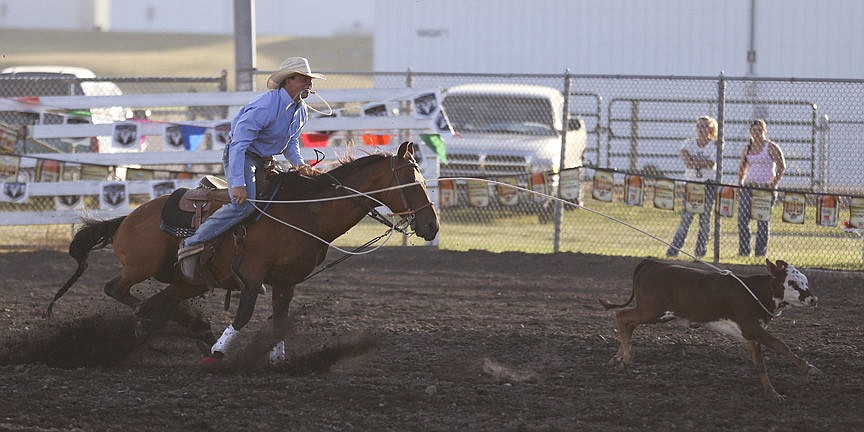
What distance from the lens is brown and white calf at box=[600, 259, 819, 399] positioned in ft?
23.9

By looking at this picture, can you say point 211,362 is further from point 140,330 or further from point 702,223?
point 702,223

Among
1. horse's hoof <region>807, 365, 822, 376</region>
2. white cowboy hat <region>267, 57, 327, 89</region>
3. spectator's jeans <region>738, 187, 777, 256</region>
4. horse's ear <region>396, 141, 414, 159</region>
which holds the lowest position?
horse's hoof <region>807, 365, 822, 376</region>

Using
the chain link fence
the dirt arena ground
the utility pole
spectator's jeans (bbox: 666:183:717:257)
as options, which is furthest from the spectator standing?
the utility pole

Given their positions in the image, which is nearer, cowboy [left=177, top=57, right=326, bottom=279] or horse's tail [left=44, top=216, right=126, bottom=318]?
cowboy [left=177, top=57, right=326, bottom=279]

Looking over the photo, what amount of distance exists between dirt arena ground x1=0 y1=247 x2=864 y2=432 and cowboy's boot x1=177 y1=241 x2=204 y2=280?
64 cm

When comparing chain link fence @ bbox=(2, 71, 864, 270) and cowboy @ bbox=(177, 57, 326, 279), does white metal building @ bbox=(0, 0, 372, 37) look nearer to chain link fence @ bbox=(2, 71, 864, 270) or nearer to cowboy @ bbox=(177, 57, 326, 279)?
chain link fence @ bbox=(2, 71, 864, 270)

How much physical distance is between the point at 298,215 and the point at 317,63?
57533mm

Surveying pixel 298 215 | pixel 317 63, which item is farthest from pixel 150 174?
pixel 317 63

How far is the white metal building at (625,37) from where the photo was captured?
20.6 meters

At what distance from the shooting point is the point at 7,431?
18.9 feet

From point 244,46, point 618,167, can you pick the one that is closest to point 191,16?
point 618,167

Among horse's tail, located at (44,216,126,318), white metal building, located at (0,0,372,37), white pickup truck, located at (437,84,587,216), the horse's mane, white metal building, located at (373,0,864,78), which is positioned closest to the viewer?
the horse's mane

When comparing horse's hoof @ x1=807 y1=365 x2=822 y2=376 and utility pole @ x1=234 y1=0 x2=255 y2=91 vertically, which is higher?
utility pole @ x1=234 y1=0 x2=255 y2=91

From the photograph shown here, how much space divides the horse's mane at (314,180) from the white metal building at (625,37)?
14.1m
